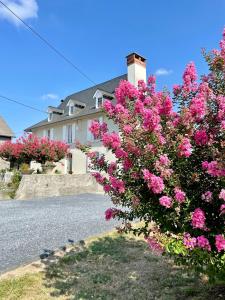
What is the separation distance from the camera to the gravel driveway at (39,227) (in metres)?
5.29

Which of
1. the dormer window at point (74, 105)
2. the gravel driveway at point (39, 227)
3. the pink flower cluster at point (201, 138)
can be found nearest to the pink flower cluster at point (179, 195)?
the pink flower cluster at point (201, 138)

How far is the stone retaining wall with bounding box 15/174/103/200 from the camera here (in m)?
13.4

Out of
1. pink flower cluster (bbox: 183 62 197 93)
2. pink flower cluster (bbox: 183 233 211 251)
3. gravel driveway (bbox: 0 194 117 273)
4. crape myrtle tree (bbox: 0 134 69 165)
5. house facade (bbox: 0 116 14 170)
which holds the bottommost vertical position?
gravel driveway (bbox: 0 194 117 273)

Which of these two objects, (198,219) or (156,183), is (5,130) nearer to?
(156,183)

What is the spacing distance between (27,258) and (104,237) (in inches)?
72.9

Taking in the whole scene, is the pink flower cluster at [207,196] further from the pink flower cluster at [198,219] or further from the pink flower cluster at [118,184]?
the pink flower cluster at [118,184]

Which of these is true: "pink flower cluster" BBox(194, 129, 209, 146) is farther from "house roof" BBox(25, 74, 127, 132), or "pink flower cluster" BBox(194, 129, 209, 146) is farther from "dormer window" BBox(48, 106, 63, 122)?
"dormer window" BBox(48, 106, 63, 122)

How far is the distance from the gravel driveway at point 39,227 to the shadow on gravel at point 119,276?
57 centimetres

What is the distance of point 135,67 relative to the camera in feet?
71.3

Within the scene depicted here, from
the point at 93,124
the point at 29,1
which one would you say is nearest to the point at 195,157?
the point at 93,124

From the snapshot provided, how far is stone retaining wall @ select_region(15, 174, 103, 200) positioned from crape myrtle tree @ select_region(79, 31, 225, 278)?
36.4ft

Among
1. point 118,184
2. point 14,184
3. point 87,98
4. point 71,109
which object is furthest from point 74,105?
point 118,184

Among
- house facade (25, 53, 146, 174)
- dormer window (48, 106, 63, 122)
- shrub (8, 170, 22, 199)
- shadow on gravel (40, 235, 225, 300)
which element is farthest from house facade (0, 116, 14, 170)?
shadow on gravel (40, 235, 225, 300)

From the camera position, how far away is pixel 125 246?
5.72 m
